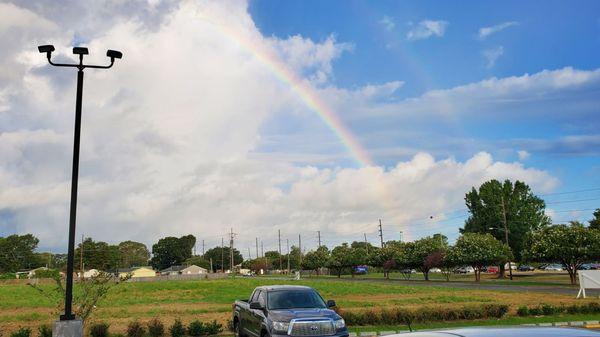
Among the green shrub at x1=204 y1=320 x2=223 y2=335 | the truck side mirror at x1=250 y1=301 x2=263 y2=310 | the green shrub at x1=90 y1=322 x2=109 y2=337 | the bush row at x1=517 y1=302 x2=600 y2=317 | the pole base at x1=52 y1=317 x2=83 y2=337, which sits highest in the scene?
the truck side mirror at x1=250 y1=301 x2=263 y2=310

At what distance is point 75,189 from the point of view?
1399 cm

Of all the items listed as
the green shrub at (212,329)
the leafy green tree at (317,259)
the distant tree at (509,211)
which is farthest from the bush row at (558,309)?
the leafy green tree at (317,259)

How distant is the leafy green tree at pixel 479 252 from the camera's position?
61.2 m

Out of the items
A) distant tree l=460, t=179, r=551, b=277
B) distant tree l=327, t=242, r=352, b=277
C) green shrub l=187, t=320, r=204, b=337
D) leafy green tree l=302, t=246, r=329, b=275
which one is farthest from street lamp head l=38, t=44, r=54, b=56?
leafy green tree l=302, t=246, r=329, b=275

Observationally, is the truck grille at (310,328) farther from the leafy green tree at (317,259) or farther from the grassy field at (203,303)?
the leafy green tree at (317,259)

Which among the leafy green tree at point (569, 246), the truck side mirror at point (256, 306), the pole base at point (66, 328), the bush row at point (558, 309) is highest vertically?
the leafy green tree at point (569, 246)

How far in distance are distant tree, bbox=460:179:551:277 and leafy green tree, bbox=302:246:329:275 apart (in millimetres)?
40634

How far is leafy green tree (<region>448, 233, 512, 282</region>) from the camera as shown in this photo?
201ft

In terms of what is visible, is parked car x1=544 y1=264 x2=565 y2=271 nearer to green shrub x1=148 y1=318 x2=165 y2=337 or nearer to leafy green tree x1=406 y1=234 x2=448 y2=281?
leafy green tree x1=406 y1=234 x2=448 y2=281

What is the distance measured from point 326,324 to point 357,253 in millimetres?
93654

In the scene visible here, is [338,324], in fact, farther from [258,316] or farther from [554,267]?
[554,267]

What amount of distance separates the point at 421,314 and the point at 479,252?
4445 cm

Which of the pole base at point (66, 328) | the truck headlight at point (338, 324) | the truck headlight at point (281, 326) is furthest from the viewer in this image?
the pole base at point (66, 328)

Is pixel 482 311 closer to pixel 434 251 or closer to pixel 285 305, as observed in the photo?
pixel 285 305
